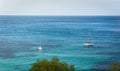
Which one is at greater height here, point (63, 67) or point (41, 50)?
point (63, 67)

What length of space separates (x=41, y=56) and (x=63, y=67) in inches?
1409

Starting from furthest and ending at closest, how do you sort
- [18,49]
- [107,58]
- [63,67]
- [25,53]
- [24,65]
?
[18,49] < [25,53] < [107,58] < [24,65] < [63,67]

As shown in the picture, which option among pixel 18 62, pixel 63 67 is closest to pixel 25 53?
pixel 18 62

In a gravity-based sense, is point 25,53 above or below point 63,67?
below

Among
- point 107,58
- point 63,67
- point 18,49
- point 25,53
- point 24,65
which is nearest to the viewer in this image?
point 63,67

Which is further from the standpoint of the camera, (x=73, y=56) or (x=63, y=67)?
(x=73, y=56)

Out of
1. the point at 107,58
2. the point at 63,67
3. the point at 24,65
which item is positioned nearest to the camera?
the point at 63,67

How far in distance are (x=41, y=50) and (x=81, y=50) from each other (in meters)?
9.67

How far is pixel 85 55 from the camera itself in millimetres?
64500

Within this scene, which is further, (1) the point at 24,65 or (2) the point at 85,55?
(2) the point at 85,55

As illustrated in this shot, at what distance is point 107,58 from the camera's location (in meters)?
60.9

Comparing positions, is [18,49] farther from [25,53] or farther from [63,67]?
[63,67]

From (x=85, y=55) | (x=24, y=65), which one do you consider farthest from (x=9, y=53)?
(x=85, y=55)

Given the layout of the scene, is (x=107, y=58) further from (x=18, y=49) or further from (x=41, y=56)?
(x=18, y=49)
